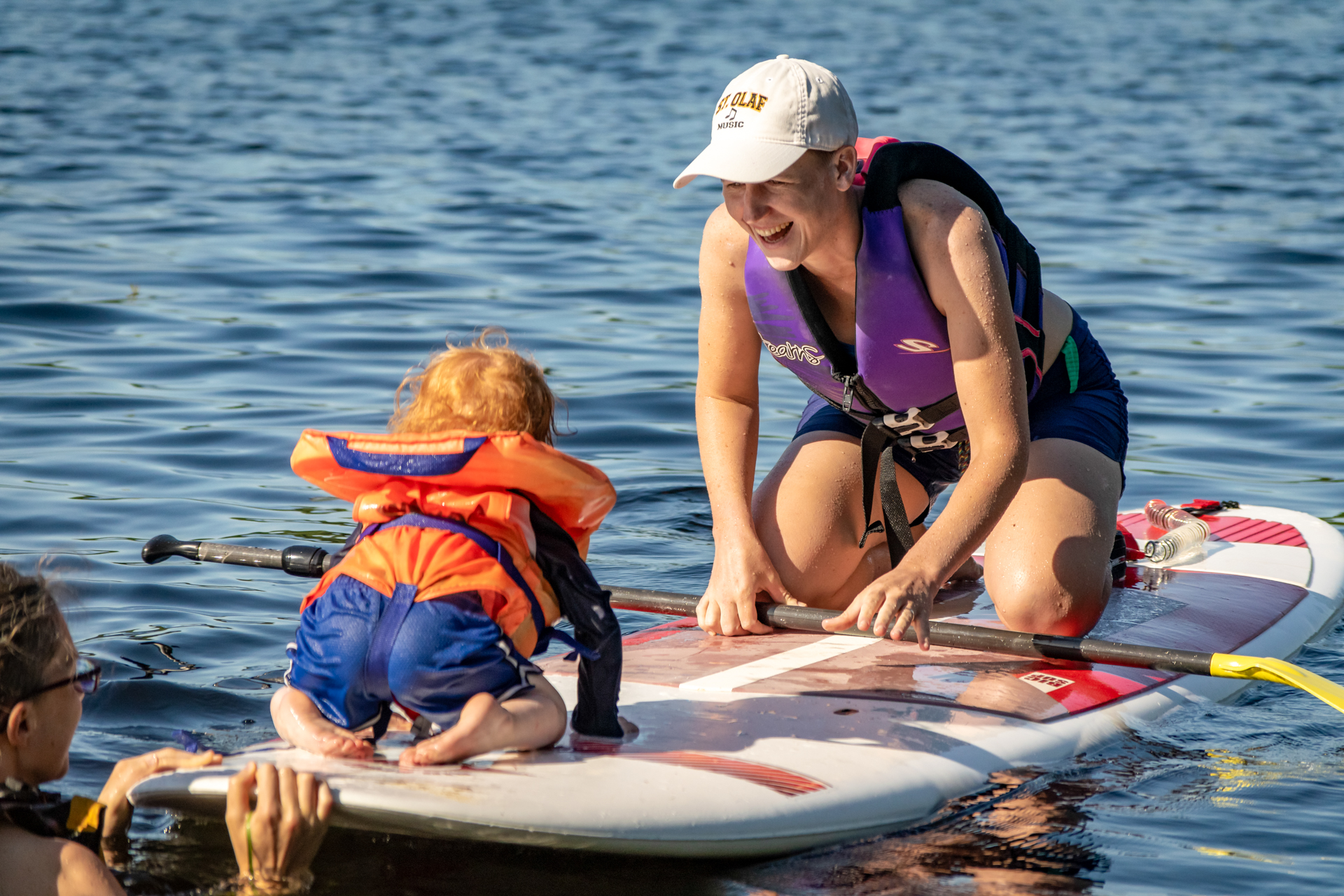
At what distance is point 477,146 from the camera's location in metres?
13.8

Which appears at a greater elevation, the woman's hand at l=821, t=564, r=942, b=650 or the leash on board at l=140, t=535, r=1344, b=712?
the woman's hand at l=821, t=564, r=942, b=650

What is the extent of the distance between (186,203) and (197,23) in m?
12.6

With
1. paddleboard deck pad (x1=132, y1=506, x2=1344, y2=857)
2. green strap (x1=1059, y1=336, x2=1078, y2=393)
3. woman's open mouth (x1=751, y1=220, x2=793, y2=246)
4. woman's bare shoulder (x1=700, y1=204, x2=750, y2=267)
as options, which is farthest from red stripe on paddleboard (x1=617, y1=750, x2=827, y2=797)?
green strap (x1=1059, y1=336, x2=1078, y2=393)

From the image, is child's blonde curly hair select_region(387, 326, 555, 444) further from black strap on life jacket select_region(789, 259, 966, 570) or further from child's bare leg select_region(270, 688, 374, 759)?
black strap on life jacket select_region(789, 259, 966, 570)

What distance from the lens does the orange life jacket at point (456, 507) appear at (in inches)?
98.8

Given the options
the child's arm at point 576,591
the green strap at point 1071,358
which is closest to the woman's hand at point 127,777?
the child's arm at point 576,591

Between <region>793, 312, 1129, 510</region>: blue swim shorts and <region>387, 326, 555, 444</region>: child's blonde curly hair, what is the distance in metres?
1.63

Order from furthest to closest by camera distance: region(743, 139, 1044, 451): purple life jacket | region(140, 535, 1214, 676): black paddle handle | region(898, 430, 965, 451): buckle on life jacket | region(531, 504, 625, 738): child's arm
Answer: region(898, 430, 965, 451): buckle on life jacket, region(743, 139, 1044, 451): purple life jacket, region(140, 535, 1214, 676): black paddle handle, region(531, 504, 625, 738): child's arm

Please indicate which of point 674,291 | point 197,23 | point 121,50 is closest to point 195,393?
point 674,291

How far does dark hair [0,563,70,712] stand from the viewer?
7.49 ft

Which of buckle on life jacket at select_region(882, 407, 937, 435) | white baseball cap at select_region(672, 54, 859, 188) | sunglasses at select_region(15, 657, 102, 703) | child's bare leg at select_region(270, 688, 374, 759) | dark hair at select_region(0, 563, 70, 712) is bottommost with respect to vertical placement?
child's bare leg at select_region(270, 688, 374, 759)

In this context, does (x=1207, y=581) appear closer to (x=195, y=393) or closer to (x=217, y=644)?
(x=217, y=644)

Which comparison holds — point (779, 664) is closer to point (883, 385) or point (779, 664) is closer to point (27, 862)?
point (883, 385)

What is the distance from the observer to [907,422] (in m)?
3.82
